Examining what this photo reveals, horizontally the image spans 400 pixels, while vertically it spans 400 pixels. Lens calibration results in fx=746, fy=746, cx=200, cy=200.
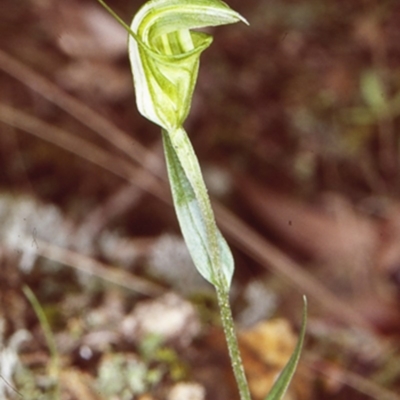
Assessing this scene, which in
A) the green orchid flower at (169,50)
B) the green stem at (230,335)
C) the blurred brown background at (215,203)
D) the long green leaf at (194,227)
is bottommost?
the blurred brown background at (215,203)

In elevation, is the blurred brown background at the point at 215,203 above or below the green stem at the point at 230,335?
below

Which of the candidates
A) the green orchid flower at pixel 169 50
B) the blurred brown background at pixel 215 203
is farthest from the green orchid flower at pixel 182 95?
the blurred brown background at pixel 215 203

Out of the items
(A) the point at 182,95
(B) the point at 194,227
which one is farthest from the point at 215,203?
(A) the point at 182,95

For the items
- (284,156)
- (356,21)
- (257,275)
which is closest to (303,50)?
(356,21)

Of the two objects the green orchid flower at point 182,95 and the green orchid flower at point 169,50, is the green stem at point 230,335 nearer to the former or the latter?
the green orchid flower at point 182,95

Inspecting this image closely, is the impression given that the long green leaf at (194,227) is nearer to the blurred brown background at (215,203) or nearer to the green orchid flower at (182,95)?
the green orchid flower at (182,95)

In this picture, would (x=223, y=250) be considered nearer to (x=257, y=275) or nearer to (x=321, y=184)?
(x=257, y=275)

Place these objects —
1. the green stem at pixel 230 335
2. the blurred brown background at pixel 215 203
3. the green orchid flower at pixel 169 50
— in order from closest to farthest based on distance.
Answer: the green orchid flower at pixel 169 50 < the green stem at pixel 230 335 < the blurred brown background at pixel 215 203

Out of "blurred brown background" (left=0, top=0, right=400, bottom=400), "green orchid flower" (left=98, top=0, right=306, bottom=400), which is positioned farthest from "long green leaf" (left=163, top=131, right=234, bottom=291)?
"blurred brown background" (left=0, top=0, right=400, bottom=400)

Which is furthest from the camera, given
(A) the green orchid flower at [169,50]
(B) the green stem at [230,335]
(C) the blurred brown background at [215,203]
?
(C) the blurred brown background at [215,203]

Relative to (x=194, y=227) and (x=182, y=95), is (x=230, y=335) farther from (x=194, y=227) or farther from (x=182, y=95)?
(x=182, y=95)

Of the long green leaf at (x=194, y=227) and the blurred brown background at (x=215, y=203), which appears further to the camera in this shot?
the blurred brown background at (x=215, y=203)
